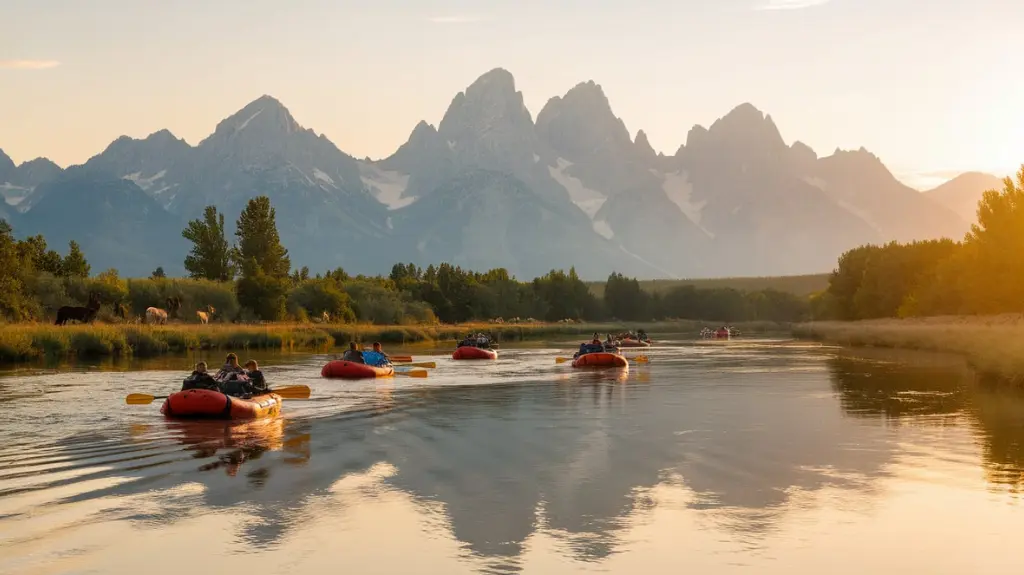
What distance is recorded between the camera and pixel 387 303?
379 ft

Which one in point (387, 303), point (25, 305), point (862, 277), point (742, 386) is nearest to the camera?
point (742, 386)

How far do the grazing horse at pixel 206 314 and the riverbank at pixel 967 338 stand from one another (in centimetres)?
5293

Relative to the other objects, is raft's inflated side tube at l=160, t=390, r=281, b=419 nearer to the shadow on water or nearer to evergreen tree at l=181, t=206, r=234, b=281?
the shadow on water

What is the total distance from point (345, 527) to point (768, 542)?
6485 millimetres

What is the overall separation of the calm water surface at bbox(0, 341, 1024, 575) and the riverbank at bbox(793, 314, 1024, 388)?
189 inches

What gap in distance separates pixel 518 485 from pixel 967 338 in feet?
175

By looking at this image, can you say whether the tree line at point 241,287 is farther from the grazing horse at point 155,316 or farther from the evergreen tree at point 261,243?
the grazing horse at point 155,316

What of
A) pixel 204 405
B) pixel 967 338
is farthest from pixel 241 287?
pixel 204 405

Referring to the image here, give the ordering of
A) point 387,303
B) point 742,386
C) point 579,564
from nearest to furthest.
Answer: point 579,564, point 742,386, point 387,303

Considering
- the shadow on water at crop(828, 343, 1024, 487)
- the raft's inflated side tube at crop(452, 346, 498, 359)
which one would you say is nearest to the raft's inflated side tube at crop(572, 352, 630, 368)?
the raft's inflated side tube at crop(452, 346, 498, 359)

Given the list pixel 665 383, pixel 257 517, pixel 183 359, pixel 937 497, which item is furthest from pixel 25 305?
pixel 937 497

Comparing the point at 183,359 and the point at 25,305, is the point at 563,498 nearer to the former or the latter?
the point at 183,359

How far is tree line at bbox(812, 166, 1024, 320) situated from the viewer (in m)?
77.7

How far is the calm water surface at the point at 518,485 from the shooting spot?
1478 centimetres
